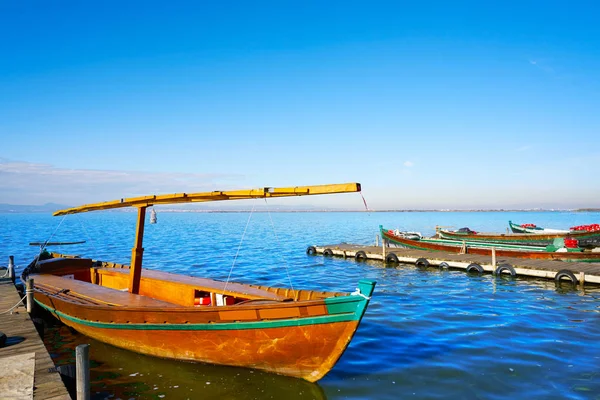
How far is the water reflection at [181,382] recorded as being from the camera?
9.02 metres

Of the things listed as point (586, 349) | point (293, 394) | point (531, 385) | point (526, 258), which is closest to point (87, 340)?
point (293, 394)

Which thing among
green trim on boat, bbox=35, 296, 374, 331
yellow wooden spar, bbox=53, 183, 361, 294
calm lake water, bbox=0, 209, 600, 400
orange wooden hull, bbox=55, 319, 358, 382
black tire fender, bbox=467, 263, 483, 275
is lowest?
calm lake water, bbox=0, 209, 600, 400

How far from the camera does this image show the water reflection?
29.6 ft

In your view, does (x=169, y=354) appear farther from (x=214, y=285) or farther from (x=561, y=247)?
(x=561, y=247)

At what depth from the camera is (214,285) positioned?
1312 centimetres

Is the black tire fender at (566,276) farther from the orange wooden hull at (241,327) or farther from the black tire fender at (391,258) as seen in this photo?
the orange wooden hull at (241,327)

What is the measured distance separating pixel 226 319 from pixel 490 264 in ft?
69.6

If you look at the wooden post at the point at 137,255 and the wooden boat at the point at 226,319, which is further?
the wooden post at the point at 137,255

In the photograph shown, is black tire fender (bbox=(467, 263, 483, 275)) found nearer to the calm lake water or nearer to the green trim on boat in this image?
the calm lake water

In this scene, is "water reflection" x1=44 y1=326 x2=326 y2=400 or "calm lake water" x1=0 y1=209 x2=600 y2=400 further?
"calm lake water" x1=0 y1=209 x2=600 y2=400

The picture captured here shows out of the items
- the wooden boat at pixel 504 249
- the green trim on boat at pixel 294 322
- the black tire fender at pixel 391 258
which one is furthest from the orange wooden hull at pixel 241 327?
the wooden boat at pixel 504 249

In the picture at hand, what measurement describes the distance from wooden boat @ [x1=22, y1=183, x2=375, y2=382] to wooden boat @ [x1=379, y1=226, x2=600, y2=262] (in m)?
20.8

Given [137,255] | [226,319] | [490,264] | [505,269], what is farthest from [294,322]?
[490,264]

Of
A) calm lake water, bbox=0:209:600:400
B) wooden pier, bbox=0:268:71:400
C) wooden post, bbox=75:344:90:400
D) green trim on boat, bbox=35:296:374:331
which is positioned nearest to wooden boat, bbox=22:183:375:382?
green trim on boat, bbox=35:296:374:331
